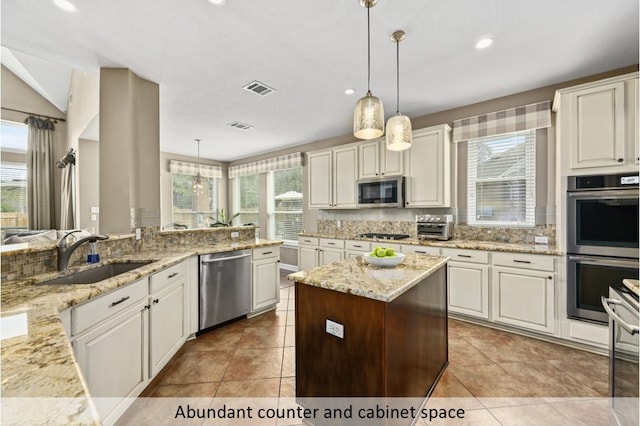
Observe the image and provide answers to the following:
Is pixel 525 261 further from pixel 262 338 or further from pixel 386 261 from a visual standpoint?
pixel 262 338

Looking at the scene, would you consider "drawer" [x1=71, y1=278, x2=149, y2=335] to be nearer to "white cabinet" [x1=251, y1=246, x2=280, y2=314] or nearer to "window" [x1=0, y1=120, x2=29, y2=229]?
→ "white cabinet" [x1=251, y1=246, x2=280, y2=314]

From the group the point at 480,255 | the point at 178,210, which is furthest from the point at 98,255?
the point at 178,210

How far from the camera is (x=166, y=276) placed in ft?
7.25

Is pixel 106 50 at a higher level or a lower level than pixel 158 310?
higher

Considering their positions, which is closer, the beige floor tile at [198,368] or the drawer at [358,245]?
the beige floor tile at [198,368]

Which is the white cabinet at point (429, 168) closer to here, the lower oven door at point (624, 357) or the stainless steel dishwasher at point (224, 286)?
the lower oven door at point (624, 357)

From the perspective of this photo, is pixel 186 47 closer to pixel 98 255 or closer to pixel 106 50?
pixel 106 50

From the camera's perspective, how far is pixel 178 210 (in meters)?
6.34

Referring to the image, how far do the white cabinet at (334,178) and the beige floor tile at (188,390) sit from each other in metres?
3.02

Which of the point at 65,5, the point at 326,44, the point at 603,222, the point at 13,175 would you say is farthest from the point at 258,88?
the point at 13,175

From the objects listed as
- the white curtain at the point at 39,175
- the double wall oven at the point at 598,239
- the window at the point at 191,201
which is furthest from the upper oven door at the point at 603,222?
the white curtain at the point at 39,175

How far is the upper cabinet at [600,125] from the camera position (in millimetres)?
2248

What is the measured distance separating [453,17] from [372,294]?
6.51ft

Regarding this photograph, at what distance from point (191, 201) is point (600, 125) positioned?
22.9 feet
